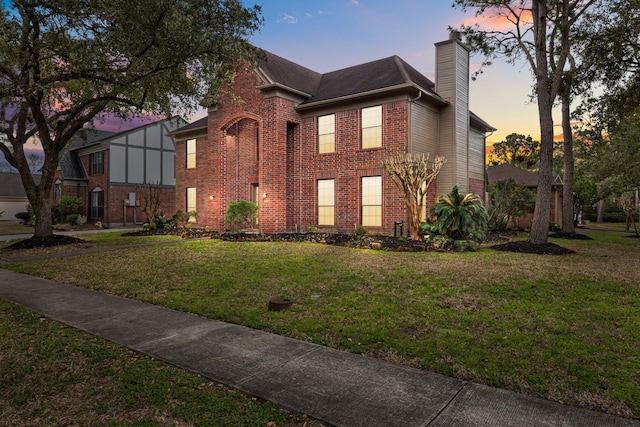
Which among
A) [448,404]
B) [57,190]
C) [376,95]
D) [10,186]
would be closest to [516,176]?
[376,95]

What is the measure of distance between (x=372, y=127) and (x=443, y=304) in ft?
37.1

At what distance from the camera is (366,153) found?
15.8 m

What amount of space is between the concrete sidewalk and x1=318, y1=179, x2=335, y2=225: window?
12083 millimetres

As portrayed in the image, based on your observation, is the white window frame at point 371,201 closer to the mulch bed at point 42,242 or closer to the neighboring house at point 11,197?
the mulch bed at point 42,242

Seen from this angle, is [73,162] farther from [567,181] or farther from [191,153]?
[567,181]

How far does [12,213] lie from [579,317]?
5297cm

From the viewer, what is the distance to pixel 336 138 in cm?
1669

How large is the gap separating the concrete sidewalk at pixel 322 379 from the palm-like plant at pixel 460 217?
9423mm

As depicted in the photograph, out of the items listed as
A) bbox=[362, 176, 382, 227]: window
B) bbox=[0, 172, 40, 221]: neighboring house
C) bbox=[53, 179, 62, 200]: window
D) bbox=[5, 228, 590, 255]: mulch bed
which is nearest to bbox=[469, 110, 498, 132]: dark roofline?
bbox=[5, 228, 590, 255]: mulch bed

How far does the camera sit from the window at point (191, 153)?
891 inches

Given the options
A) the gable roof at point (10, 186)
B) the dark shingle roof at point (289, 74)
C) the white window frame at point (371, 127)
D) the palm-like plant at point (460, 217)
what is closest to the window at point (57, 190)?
the gable roof at point (10, 186)

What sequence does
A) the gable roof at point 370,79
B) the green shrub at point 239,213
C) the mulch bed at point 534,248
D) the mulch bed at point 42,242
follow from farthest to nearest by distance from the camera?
the green shrub at point 239,213, the gable roof at point 370,79, the mulch bed at point 42,242, the mulch bed at point 534,248

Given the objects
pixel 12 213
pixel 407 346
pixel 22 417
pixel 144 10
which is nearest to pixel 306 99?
pixel 144 10

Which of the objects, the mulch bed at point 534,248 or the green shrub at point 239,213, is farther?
the green shrub at point 239,213
